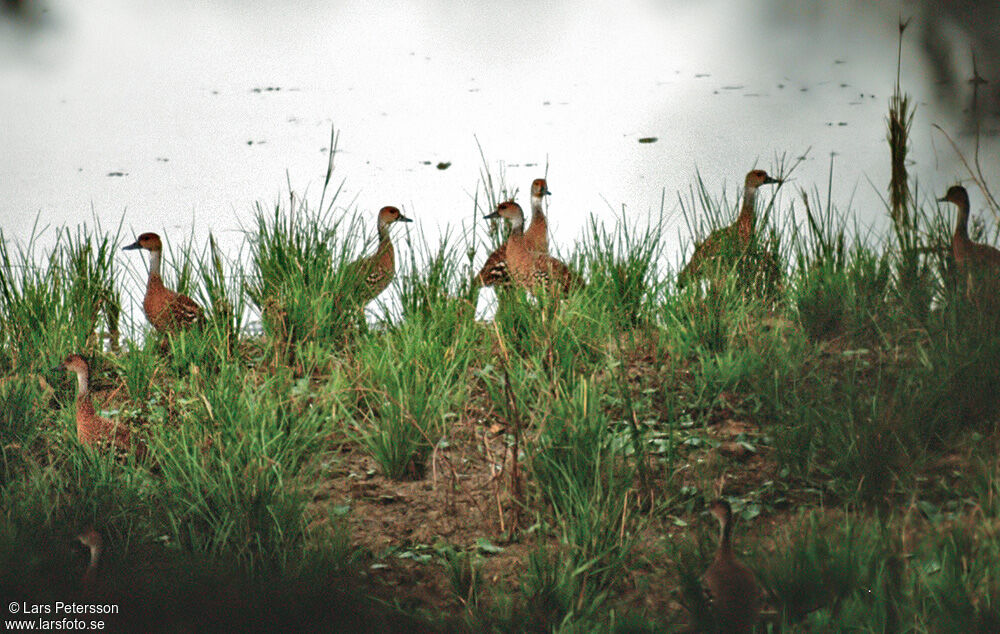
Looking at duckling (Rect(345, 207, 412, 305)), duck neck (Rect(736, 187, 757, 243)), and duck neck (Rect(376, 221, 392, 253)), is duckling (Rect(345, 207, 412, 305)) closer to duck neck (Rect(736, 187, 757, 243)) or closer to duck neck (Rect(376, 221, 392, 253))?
duck neck (Rect(376, 221, 392, 253))

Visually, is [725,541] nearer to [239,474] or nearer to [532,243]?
[239,474]

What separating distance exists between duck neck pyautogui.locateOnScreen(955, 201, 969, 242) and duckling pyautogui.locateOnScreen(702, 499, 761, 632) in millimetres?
2756

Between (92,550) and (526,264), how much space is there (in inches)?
116

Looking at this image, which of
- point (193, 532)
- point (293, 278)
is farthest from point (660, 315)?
point (193, 532)

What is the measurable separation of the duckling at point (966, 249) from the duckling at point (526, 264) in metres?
1.87

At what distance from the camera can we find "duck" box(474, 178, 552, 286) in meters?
6.22

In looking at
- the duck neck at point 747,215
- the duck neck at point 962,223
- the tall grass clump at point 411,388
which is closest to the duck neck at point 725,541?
the tall grass clump at point 411,388

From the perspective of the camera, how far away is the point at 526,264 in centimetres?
612

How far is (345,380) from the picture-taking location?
520 centimetres

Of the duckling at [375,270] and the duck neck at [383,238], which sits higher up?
the duck neck at [383,238]

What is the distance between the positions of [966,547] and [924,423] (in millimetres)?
857

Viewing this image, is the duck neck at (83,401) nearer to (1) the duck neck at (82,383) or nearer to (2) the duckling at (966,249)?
(1) the duck neck at (82,383)

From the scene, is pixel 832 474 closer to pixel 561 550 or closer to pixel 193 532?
pixel 561 550

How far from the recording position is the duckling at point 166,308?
6012mm
